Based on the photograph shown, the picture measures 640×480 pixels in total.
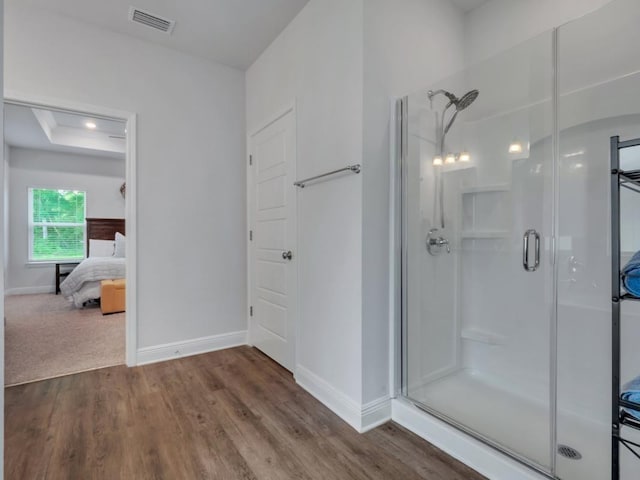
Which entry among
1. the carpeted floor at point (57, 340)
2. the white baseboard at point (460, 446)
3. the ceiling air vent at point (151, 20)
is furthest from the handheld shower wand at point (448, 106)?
the carpeted floor at point (57, 340)

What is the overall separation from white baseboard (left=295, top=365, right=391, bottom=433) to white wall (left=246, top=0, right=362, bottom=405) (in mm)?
31

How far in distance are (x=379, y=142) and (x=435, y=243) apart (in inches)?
29.6

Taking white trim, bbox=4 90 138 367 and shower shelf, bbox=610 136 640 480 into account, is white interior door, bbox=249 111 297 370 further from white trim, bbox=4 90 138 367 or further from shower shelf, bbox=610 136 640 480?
shower shelf, bbox=610 136 640 480

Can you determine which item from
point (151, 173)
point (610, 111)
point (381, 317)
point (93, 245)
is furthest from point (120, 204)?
point (610, 111)

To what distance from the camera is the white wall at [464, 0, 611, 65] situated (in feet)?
6.80

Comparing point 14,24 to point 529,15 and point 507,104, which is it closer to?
point 507,104

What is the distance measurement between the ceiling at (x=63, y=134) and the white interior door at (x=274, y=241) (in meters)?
2.85

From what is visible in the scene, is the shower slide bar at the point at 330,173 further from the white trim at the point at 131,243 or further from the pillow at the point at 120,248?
the pillow at the point at 120,248

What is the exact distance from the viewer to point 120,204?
6.63m

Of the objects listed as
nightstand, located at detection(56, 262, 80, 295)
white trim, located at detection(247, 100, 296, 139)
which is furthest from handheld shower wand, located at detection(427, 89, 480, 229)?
nightstand, located at detection(56, 262, 80, 295)

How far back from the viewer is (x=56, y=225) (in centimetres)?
622

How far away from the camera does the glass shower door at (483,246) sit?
177cm

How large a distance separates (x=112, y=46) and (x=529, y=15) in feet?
10.0

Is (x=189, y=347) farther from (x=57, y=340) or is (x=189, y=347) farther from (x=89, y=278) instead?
(x=89, y=278)
